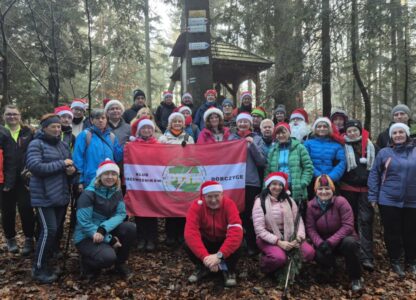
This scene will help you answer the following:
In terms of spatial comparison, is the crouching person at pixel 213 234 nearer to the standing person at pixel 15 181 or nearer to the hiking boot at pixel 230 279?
the hiking boot at pixel 230 279

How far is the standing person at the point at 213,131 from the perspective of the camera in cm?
635

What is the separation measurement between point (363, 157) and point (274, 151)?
1494mm

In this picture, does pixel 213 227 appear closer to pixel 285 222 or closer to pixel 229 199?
pixel 229 199

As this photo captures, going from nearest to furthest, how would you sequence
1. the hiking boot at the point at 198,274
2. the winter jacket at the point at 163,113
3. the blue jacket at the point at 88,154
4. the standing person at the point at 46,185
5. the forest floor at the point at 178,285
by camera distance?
the forest floor at the point at 178,285 → the standing person at the point at 46,185 → the hiking boot at the point at 198,274 → the blue jacket at the point at 88,154 → the winter jacket at the point at 163,113

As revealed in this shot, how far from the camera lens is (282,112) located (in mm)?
7914

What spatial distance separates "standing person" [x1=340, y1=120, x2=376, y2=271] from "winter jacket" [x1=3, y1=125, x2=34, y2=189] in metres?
5.46

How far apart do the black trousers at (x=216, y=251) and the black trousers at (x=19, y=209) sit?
2796mm

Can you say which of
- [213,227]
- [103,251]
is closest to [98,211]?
[103,251]

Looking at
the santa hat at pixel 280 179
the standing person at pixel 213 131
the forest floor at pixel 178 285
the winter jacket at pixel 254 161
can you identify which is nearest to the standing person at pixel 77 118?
the standing person at pixel 213 131

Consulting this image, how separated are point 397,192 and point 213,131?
3.17 meters

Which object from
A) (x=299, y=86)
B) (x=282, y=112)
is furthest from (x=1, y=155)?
(x=299, y=86)

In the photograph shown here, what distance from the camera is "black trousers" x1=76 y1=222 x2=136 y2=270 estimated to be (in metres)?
4.95

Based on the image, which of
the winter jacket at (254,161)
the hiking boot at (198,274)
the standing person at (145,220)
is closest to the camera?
the hiking boot at (198,274)

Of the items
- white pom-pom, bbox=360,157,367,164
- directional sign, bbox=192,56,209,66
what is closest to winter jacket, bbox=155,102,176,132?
directional sign, bbox=192,56,209,66
